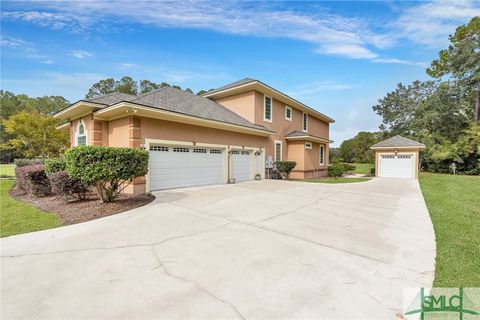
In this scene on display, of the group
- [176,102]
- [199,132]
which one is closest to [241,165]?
[199,132]

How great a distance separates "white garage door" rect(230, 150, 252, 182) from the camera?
14.3m

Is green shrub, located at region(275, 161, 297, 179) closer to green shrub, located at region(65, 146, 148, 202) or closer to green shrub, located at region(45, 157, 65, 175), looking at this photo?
green shrub, located at region(65, 146, 148, 202)

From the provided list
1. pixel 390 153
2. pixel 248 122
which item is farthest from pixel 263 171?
pixel 390 153

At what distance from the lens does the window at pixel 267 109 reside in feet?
55.0

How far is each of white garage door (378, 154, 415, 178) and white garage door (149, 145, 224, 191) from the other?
52.6ft

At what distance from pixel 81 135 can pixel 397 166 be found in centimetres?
2384

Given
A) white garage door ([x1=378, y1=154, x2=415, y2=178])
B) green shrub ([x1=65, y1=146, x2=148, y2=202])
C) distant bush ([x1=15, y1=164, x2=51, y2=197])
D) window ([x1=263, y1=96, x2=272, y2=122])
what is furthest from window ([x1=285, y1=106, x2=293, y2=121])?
distant bush ([x1=15, y1=164, x2=51, y2=197])

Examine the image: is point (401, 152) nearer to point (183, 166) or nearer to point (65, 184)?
point (183, 166)

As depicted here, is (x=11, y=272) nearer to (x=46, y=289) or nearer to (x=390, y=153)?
(x=46, y=289)

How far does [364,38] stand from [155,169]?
11597 mm

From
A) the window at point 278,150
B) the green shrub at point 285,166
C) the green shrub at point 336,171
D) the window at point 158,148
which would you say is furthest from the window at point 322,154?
the window at point 158,148

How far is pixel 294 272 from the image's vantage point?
317 centimetres

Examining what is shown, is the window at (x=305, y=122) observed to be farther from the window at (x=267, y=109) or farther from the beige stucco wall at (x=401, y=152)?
the beige stucco wall at (x=401, y=152)

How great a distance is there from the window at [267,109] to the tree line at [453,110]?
1772 centimetres
